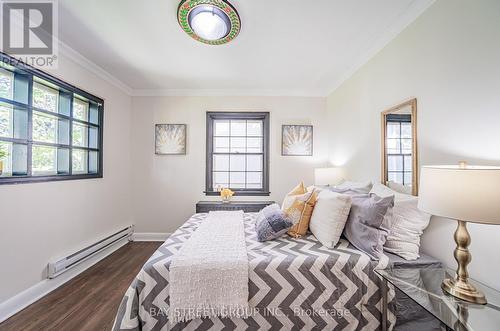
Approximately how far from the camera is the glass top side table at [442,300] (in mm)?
913

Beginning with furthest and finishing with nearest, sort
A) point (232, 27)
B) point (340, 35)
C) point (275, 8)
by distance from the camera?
point (340, 35) → point (232, 27) → point (275, 8)

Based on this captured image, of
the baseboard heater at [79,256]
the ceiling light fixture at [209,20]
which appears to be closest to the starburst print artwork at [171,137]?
the baseboard heater at [79,256]

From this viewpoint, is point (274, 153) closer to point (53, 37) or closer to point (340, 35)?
point (340, 35)

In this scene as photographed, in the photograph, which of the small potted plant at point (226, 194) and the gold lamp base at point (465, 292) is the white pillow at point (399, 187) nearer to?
the gold lamp base at point (465, 292)

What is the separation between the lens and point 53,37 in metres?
2.05

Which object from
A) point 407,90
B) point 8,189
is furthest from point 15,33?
point 407,90

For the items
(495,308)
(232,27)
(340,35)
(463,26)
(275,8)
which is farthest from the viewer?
(340,35)

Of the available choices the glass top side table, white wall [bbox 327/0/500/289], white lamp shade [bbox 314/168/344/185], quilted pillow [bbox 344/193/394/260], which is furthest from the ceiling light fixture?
the glass top side table

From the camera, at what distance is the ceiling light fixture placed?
1.60m

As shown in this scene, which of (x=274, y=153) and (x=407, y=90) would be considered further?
(x=274, y=153)

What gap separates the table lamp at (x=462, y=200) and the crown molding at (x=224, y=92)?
8.88ft

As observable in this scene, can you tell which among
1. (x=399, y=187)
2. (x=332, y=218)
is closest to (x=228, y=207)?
(x=332, y=218)

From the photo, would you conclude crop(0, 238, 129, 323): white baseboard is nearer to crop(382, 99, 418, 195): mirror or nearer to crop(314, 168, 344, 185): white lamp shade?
crop(314, 168, 344, 185): white lamp shade

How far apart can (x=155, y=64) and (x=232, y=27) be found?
1.35 meters
